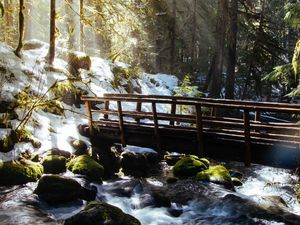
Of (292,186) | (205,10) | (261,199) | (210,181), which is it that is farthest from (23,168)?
(205,10)

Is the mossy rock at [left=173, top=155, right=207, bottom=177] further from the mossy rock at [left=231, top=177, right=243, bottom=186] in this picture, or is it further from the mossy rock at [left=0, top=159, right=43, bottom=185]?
the mossy rock at [left=0, top=159, right=43, bottom=185]

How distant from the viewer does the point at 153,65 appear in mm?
40000

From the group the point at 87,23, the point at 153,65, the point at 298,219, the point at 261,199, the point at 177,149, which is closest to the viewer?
the point at 298,219

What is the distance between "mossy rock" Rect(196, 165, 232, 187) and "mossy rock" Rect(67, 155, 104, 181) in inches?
126

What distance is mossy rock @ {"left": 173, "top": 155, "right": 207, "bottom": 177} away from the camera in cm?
1252

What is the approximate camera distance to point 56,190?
953 centimetres

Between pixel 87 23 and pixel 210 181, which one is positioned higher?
Answer: pixel 87 23

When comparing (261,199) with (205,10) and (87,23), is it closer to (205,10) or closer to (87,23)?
(87,23)

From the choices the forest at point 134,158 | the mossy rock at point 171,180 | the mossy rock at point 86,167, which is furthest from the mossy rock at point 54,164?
the mossy rock at point 171,180

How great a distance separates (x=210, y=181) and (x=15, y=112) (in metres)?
6.84

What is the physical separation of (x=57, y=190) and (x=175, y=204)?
3.19m

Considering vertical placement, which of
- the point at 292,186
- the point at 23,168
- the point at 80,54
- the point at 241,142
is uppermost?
the point at 80,54

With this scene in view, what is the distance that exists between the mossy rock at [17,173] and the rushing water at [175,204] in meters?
0.26

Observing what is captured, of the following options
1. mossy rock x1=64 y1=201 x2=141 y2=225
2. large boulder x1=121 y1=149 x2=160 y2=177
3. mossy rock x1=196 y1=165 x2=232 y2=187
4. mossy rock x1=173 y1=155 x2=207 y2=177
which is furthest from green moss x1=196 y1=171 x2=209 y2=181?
mossy rock x1=64 y1=201 x2=141 y2=225
